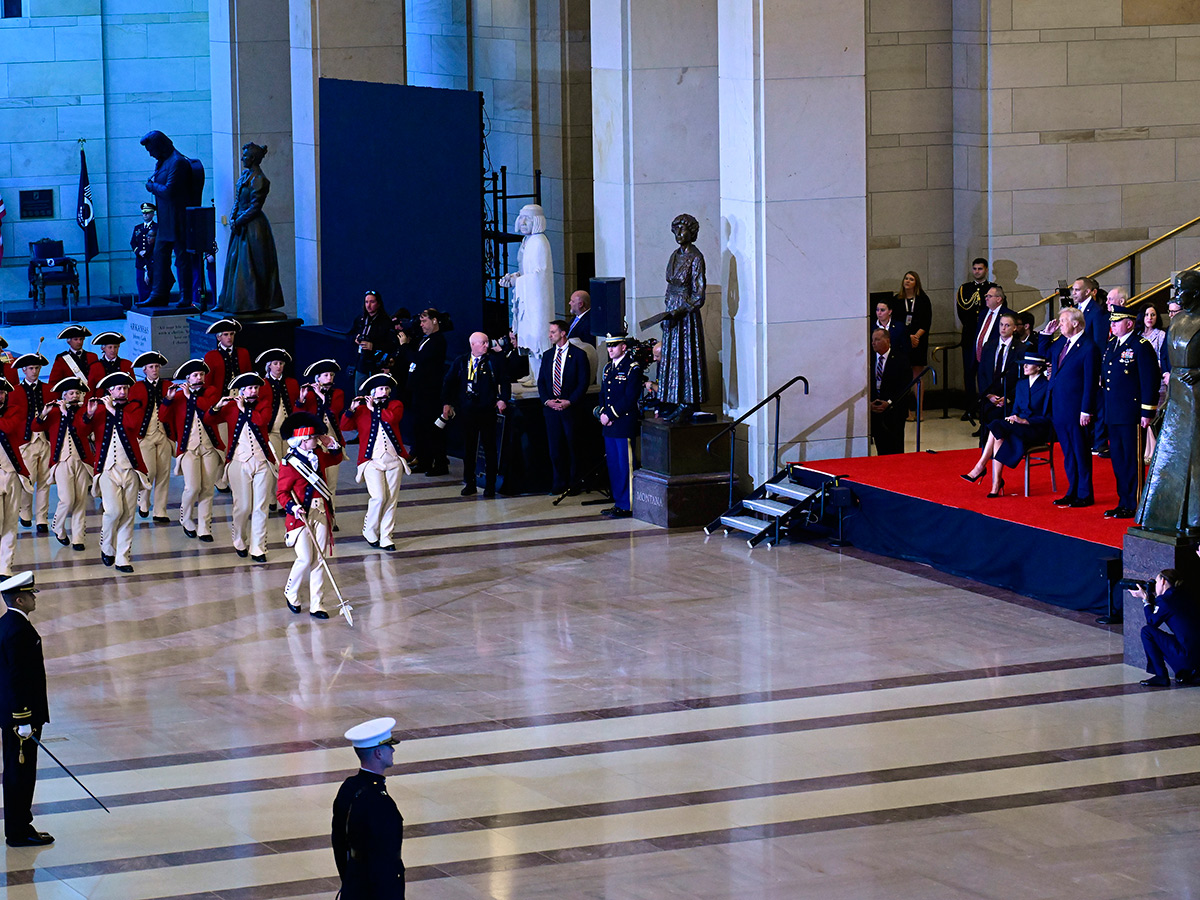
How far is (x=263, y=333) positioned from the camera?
25.0 meters

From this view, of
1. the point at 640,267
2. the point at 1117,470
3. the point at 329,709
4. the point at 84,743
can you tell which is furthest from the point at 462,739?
the point at 640,267

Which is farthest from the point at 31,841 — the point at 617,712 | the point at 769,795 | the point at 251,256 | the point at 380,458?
the point at 251,256

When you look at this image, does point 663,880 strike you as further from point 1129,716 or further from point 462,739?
point 1129,716

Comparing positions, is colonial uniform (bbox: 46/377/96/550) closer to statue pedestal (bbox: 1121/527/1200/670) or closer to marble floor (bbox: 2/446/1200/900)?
marble floor (bbox: 2/446/1200/900)

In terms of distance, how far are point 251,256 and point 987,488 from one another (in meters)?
12.4

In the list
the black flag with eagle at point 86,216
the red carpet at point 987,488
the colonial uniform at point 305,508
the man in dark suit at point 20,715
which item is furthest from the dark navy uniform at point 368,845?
the black flag with eagle at point 86,216

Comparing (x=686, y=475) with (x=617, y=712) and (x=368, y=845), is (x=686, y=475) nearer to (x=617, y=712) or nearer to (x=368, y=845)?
(x=617, y=712)

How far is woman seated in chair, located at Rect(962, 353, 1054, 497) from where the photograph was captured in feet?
50.8

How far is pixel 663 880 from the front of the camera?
30.1 feet

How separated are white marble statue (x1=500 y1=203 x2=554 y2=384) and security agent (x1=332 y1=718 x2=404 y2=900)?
40.6 feet

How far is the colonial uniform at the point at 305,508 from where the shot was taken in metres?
14.2

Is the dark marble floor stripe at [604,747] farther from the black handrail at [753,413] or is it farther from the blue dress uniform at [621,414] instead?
the blue dress uniform at [621,414]

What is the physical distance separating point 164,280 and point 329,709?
1767 cm

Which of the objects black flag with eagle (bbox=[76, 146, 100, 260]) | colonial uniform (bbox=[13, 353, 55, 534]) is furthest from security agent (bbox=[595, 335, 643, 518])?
black flag with eagle (bbox=[76, 146, 100, 260])
